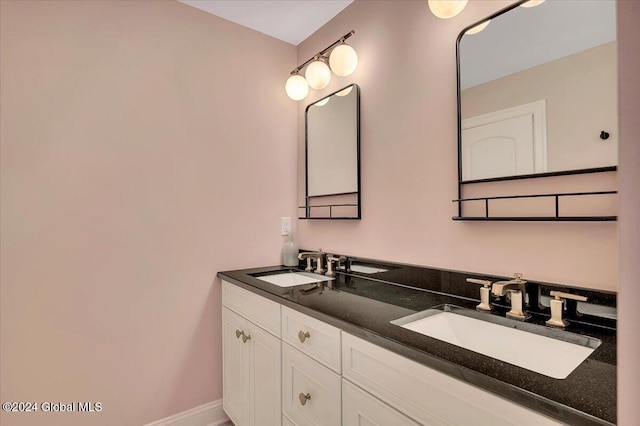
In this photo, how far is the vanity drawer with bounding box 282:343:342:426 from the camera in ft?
3.35

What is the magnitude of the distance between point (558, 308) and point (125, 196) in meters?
1.85

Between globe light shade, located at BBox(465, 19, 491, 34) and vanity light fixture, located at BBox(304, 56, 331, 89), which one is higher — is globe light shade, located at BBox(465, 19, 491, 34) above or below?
below

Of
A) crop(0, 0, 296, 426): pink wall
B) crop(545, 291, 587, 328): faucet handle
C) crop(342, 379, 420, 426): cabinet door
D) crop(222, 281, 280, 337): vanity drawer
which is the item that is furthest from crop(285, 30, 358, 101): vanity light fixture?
crop(342, 379, 420, 426): cabinet door

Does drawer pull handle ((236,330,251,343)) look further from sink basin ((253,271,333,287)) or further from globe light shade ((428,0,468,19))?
globe light shade ((428,0,468,19))

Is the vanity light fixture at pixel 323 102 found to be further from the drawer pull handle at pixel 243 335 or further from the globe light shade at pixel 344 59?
the drawer pull handle at pixel 243 335

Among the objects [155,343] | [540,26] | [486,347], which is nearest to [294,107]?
[540,26]

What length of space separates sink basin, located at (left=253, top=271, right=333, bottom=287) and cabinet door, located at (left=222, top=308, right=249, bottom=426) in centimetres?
27

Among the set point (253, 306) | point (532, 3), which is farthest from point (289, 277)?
point (532, 3)

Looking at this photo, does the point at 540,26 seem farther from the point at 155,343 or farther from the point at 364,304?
the point at 155,343

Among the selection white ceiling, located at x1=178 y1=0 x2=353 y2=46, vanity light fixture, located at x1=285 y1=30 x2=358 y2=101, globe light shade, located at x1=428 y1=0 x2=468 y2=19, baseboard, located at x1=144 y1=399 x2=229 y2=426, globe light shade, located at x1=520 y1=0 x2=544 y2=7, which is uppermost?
white ceiling, located at x1=178 y1=0 x2=353 y2=46

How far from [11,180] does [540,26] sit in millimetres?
2136

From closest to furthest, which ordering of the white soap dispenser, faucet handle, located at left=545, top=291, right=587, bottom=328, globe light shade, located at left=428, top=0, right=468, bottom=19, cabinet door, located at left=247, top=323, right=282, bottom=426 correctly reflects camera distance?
faucet handle, located at left=545, top=291, right=587, bottom=328
globe light shade, located at left=428, top=0, right=468, bottom=19
cabinet door, located at left=247, top=323, right=282, bottom=426
the white soap dispenser

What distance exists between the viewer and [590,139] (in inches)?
37.8

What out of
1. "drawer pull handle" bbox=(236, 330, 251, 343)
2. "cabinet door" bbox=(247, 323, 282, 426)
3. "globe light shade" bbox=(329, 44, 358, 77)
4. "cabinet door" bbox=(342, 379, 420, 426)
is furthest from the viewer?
"globe light shade" bbox=(329, 44, 358, 77)
